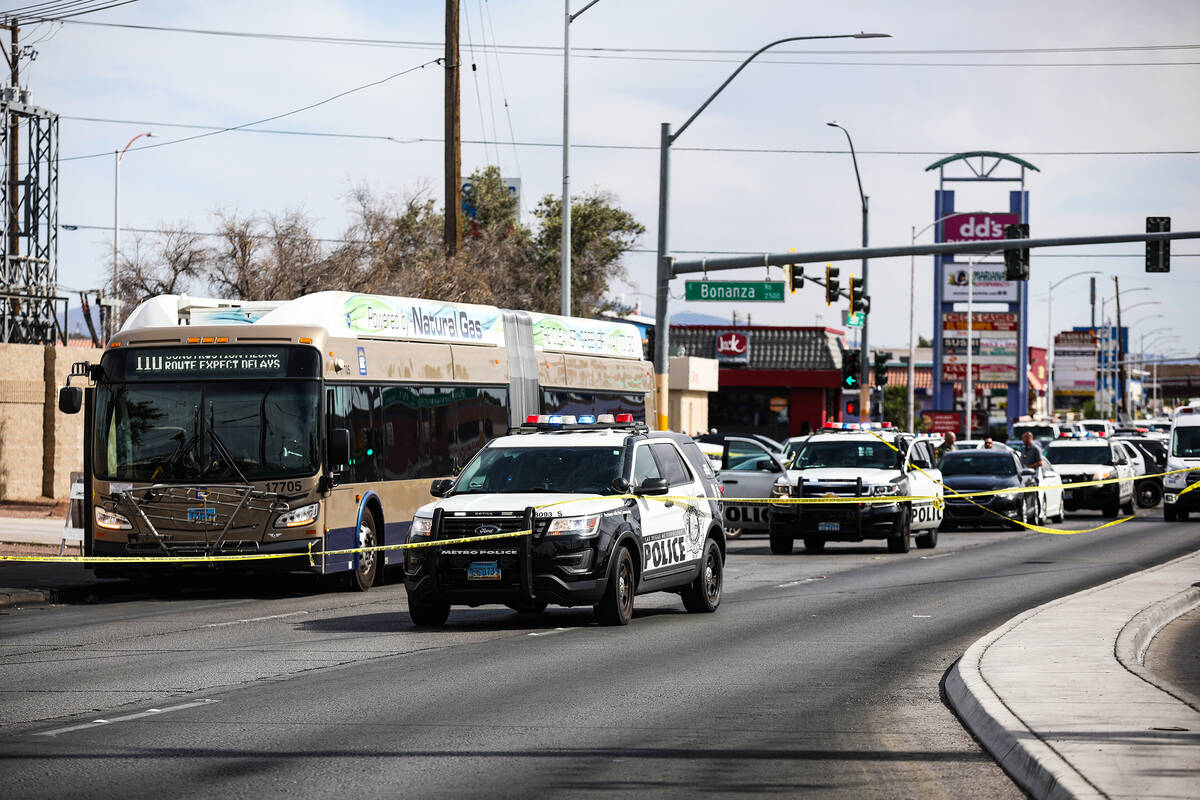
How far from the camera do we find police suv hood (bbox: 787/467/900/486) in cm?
2786

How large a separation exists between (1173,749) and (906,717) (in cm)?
234

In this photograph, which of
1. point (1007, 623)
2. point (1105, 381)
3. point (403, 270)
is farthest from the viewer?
point (1105, 381)

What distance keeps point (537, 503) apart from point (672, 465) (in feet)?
8.70

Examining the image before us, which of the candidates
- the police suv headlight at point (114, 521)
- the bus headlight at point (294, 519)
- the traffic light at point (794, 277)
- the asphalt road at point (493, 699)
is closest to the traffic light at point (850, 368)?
the traffic light at point (794, 277)

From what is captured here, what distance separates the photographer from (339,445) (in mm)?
19562

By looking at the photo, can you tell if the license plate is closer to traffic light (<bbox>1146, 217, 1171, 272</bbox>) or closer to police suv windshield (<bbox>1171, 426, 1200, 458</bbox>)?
traffic light (<bbox>1146, 217, 1171, 272</bbox>)

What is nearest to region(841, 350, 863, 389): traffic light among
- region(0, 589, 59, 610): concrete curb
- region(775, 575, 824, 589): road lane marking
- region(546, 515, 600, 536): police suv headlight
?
region(775, 575, 824, 589): road lane marking

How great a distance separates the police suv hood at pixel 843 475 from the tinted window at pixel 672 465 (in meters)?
9.98

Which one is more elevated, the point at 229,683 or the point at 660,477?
the point at 660,477

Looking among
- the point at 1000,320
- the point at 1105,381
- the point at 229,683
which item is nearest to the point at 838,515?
the point at 229,683

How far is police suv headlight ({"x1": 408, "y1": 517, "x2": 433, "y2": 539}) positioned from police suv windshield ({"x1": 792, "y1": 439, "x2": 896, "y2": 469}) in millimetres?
14046

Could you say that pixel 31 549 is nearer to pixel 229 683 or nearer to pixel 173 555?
pixel 173 555

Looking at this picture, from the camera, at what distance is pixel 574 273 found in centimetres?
7762

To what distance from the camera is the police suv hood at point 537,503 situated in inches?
616
